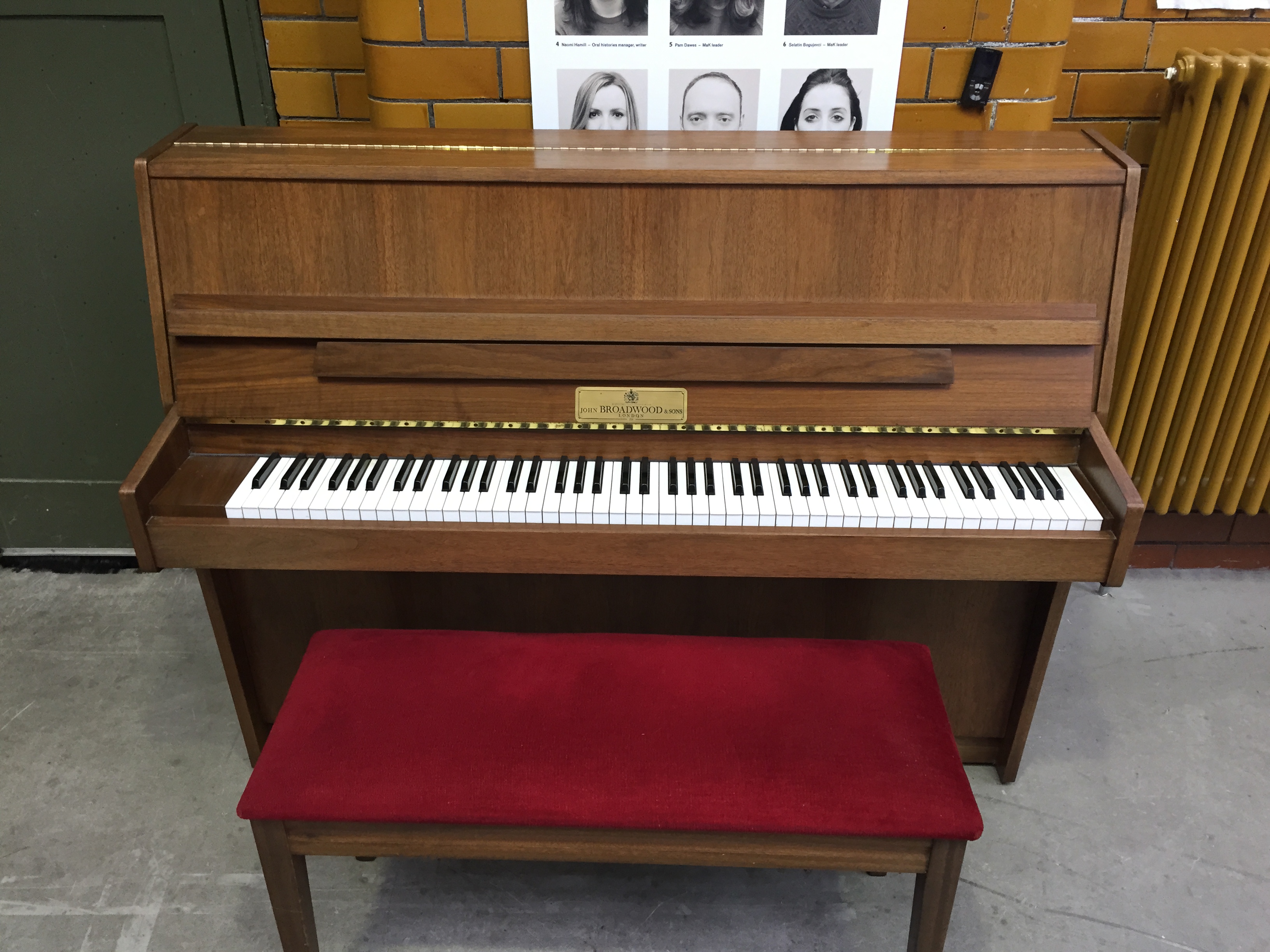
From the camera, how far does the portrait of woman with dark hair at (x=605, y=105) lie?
6.98 ft

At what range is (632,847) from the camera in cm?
133

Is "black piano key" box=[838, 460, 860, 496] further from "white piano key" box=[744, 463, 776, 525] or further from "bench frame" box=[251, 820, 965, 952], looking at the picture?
"bench frame" box=[251, 820, 965, 952]

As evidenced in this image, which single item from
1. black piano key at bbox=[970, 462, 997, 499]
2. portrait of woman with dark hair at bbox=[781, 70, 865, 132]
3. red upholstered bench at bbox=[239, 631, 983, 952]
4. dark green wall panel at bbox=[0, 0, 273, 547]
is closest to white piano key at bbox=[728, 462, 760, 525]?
red upholstered bench at bbox=[239, 631, 983, 952]

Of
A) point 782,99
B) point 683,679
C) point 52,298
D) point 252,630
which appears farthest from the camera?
point 52,298

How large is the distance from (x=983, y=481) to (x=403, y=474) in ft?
3.20

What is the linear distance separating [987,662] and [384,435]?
1257 mm

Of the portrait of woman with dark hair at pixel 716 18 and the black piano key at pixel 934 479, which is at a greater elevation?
the portrait of woman with dark hair at pixel 716 18

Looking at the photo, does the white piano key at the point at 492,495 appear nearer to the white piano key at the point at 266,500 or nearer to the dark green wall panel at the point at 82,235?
the white piano key at the point at 266,500

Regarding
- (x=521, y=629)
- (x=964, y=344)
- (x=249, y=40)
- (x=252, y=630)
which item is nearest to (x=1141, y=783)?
(x=964, y=344)

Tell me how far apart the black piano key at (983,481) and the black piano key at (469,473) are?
0.85m

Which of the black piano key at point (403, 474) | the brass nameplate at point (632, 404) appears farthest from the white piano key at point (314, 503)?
the brass nameplate at point (632, 404)

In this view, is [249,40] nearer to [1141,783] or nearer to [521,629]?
[521,629]

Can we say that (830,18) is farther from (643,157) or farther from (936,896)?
(936,896)

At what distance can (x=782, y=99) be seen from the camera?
84.6 inches
